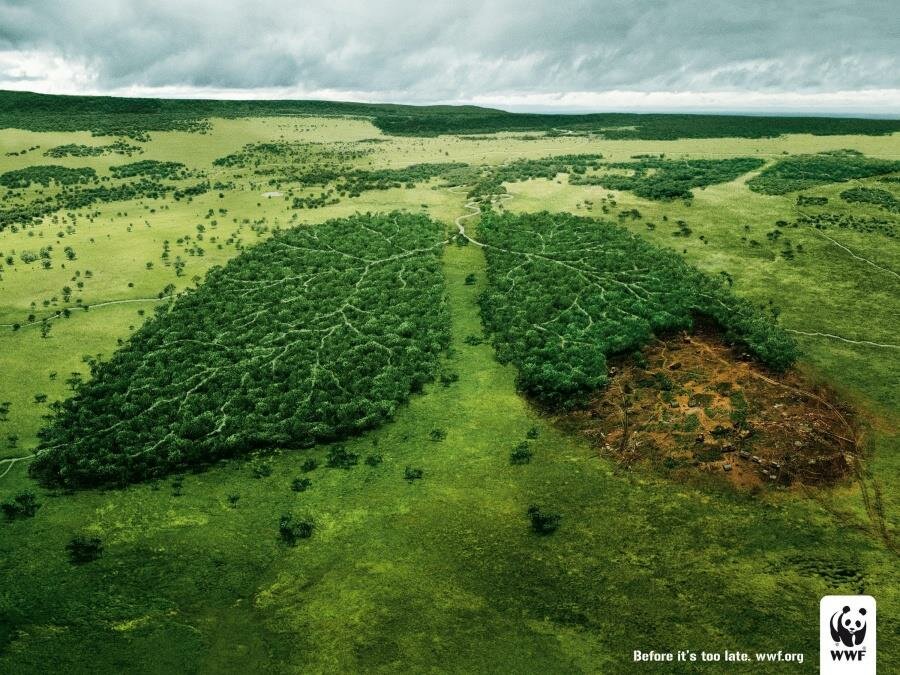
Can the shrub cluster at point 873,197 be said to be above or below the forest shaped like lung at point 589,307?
above

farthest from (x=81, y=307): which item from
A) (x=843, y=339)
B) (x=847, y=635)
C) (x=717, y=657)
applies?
(x=843, y=339)

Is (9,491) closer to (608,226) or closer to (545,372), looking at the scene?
(545,372)

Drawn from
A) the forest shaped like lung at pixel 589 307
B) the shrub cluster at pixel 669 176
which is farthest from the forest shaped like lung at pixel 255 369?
the shrub cluster at pixel 669 176

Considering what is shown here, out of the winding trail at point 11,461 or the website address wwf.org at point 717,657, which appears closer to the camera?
the website address wwf.org at point 717,657

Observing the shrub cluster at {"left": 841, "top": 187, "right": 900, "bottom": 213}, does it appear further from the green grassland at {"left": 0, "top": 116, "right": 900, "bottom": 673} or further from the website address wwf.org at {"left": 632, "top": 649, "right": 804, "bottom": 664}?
the website address wwf.org at {"left": 632, "top": 649, "right": 804, "bottom": 664}

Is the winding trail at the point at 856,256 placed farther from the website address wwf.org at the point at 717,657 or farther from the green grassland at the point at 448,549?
the website address wwf.org at the point at 717,657

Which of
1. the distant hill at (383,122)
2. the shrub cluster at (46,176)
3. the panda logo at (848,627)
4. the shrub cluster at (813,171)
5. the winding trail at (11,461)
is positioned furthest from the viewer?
the distant hill at (383,122)

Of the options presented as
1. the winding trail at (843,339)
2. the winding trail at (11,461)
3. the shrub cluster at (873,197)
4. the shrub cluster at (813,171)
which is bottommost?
the winding trail at (11,461)
